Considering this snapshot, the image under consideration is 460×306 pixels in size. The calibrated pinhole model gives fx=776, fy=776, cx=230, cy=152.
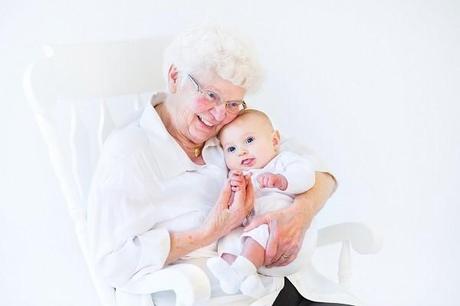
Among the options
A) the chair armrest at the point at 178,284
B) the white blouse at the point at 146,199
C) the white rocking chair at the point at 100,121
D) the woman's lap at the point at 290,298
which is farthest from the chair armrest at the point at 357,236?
the chair armrest at the point at 178,284

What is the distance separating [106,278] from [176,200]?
21 centimetres

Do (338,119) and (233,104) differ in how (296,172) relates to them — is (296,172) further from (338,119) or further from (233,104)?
(338,119)

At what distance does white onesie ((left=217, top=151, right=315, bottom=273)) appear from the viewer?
151 centimetres

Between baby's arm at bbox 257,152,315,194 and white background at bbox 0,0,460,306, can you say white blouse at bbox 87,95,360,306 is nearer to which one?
baby's arm at bbox 257,152,315,194

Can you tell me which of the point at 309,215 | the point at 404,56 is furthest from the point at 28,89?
the point at 404,56

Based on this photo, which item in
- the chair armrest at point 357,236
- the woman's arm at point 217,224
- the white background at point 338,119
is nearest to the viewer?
the woman's arm at point 217,224

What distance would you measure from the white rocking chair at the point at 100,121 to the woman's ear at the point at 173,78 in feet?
0.39

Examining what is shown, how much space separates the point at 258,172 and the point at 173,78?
10.2 inches

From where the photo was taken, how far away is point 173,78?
5.23 feet

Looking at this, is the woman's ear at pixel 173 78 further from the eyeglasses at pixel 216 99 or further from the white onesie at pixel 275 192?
the white onesie at pixel 275 192

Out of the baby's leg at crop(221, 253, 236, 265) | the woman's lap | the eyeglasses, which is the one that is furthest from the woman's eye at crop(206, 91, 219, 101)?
the woman's lap

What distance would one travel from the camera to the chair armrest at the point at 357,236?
175 cm

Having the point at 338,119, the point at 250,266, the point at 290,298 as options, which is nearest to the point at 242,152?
the point at 250,266

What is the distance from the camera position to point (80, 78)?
165cm
